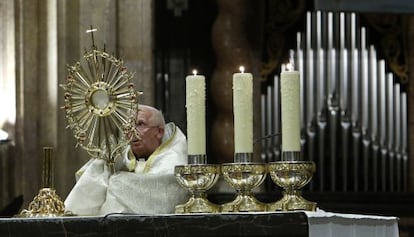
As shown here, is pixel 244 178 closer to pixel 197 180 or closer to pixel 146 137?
pixel 197 180

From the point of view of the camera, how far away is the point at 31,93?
346 inches

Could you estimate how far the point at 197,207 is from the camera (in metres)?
4.13

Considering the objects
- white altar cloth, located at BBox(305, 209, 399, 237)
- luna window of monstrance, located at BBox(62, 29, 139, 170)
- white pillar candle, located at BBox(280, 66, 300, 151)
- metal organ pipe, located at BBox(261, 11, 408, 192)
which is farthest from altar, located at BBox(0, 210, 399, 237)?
metal organ pipe, located at BBox(261, 11, 408, 192)

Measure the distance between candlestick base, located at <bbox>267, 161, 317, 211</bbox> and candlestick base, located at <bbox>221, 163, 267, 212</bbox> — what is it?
33 mm

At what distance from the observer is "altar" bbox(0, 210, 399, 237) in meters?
3.70

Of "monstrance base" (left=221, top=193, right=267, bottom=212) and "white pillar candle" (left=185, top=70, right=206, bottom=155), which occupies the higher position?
"white pillar candle" (left=185, top=70, right=206, bottom=155)

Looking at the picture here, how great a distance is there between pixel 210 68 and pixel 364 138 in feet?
3.84

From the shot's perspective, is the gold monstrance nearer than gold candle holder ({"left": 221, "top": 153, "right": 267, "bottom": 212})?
No

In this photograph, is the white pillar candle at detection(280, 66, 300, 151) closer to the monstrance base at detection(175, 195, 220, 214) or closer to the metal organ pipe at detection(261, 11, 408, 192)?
the monstrance base at detection(175, 195, 220, 214)

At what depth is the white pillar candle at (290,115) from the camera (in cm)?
408

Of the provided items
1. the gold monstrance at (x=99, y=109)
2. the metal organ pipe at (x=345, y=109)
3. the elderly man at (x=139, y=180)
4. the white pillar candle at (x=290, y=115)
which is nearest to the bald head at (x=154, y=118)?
the elderly man at (x=139, y=180)

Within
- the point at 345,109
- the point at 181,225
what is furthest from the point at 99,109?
the point at 345,109

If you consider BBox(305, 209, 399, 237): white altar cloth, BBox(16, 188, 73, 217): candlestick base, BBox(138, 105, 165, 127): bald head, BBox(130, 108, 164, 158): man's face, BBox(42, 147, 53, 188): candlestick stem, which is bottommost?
BBox(305, 209, 399, 237): white altar cloth

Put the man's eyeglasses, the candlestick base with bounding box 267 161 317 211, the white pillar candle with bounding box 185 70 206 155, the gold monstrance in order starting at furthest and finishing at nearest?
the man's eyeglasses
the gold monstrance
the white pillar candle with bounding box 185 70 206 155
the candlestick base with bounding box 267 161 317 211
